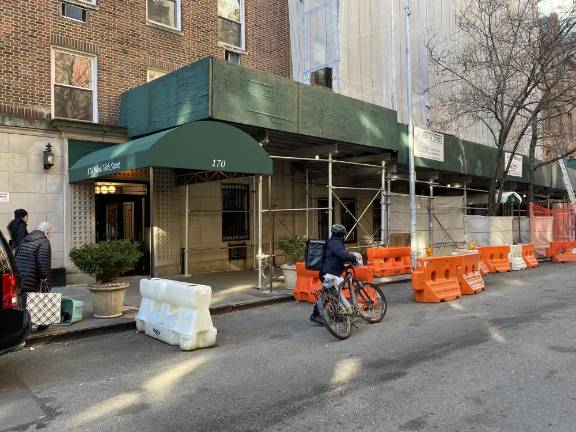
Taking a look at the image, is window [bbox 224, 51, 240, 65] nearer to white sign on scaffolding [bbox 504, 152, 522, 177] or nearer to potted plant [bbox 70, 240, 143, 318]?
potted plant [bbox 70, 240, 143, 318]

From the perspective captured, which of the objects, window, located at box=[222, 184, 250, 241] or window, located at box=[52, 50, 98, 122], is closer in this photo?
window, located at box=[52, 50, 98, 122]

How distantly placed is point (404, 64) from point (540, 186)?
1190 cm

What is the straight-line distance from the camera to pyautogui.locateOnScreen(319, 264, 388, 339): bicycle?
7008 millimetres

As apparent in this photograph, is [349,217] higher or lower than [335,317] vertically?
higher

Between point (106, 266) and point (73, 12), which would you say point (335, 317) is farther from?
point (73, 12)

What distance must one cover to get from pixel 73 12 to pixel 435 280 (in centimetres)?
1026

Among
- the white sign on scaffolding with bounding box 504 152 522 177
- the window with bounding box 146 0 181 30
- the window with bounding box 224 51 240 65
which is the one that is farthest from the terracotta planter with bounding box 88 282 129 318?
the white sign on scaffolding with bounding box 504 152 522 177

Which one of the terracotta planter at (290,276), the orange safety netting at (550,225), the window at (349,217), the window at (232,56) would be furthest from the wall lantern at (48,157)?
the orange safety netting at (550,225)

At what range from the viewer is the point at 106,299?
812cm

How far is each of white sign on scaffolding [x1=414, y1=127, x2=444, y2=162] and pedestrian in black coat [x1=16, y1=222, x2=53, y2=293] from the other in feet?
38.2

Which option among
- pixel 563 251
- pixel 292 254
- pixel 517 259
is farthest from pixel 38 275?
Result: pixel 563 251

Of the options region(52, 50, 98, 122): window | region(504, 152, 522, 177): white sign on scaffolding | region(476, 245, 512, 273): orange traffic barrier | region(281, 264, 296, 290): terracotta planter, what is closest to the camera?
region(281, 264, 296, 290): terracotta planter

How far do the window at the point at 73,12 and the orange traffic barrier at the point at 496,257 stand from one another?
1233 cm

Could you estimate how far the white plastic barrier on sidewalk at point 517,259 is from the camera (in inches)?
624
